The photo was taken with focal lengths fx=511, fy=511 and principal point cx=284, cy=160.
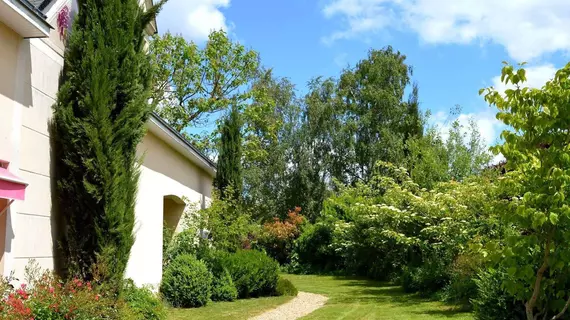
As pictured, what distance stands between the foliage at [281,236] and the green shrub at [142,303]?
66.1 ft

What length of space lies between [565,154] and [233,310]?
1002 centimetres

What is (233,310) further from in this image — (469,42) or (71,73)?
(469,42)


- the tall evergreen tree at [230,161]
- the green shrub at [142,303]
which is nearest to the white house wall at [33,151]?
the green shrub at [142,303]

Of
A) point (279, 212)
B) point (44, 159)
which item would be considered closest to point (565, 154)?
point (44, 159)

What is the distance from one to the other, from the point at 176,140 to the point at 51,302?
8.35 meters

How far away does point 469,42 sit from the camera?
1291cm

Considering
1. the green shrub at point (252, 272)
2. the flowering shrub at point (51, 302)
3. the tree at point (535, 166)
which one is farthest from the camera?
the green shrub at point (252, 272)

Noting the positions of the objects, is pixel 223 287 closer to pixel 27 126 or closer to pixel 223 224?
pixel 223 224

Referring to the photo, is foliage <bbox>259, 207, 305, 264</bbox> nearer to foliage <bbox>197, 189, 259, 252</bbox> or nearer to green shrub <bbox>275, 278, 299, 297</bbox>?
foliage <bbox>197, 189, 259, 252</bbox>

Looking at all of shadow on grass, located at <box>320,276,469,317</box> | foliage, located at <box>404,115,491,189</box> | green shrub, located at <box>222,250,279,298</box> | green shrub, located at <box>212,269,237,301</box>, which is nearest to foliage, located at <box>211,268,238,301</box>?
green shrub, located at <box>212,269,237,301</box>

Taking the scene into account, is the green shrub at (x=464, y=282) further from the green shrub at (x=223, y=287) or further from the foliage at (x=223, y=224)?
the foliage at (x=223, y=224)

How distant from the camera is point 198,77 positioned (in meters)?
32.9

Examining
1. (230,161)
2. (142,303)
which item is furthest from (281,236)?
(142,303)

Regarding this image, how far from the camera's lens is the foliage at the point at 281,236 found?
31.3 meters
